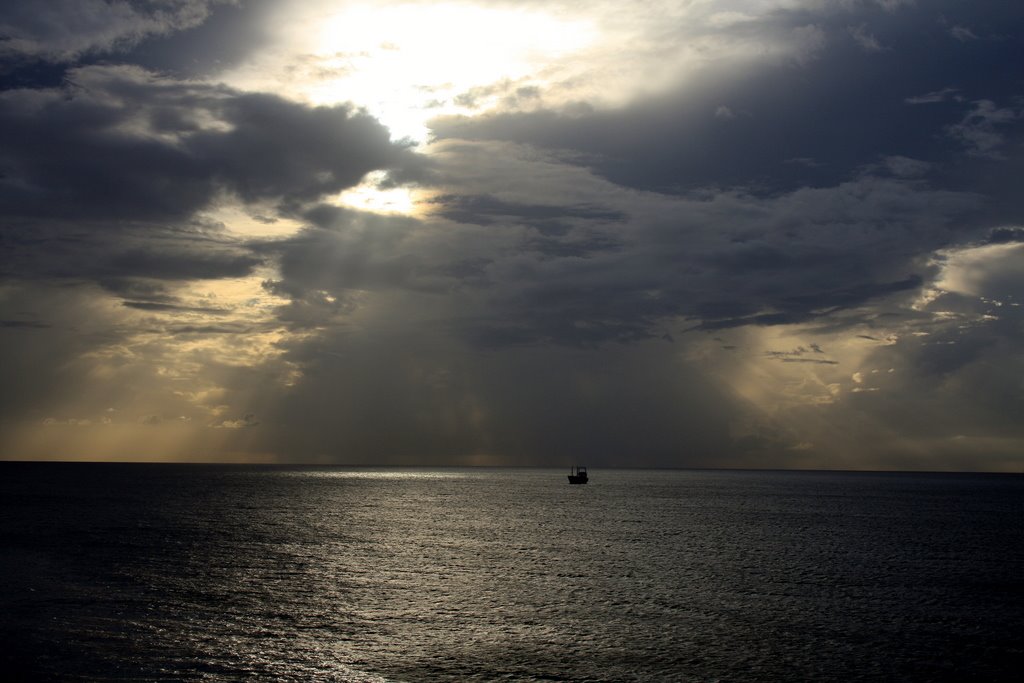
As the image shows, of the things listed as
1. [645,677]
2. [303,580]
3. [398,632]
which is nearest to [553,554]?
[303,580]

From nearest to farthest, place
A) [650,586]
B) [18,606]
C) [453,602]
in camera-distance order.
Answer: [18,606] → [453,602] → [650,586]

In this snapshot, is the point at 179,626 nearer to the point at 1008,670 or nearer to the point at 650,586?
the point at 650,586

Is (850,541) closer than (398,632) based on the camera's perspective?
No

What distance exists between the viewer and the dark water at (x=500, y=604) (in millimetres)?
39500

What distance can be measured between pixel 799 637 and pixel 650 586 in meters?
18.2

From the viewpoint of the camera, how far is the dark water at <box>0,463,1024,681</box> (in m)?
39.5

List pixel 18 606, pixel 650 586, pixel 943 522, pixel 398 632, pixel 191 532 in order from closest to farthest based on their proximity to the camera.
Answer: pixel 398 632, pixel 18 606, pixel 650 586, pixel 191 532, pixel 943 522

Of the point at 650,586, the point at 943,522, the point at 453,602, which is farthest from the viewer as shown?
the point at 943,522

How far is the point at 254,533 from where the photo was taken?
10219 centimetres

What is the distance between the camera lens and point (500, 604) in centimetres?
5462

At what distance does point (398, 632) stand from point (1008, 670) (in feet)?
105

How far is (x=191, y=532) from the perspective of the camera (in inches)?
3925

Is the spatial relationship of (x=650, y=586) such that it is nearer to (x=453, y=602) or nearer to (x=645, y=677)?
(x=453, y=602)

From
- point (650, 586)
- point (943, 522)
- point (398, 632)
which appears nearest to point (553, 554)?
point (650, 586)
